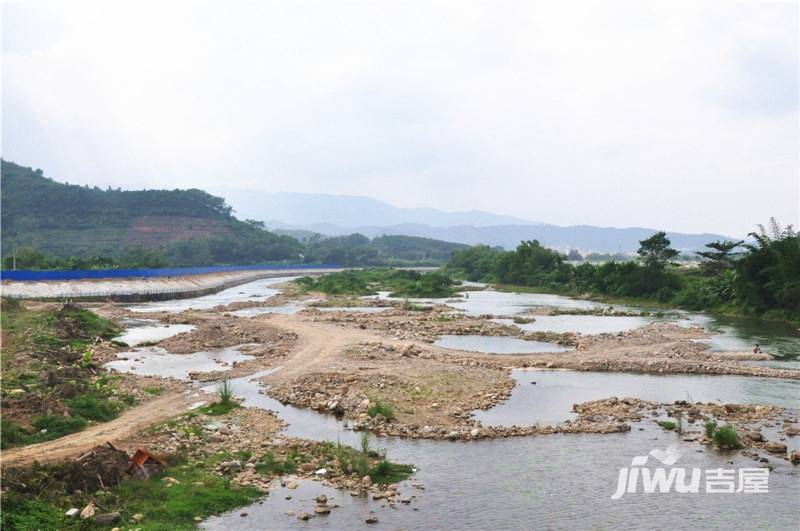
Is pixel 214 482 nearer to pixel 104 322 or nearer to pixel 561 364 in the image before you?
pixel 561 364

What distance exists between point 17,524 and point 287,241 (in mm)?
152217

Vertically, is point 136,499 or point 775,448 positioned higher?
point 775,448

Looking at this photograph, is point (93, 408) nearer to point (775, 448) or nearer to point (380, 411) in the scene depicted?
point (380, 411)

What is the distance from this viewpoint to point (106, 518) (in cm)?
1102

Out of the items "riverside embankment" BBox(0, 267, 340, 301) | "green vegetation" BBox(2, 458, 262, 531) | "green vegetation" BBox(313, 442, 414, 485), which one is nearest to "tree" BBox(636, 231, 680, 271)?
"riverside embankment" BBox(0, 267, 340, 301)

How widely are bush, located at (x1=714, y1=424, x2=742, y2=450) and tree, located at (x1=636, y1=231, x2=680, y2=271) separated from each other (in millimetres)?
52763

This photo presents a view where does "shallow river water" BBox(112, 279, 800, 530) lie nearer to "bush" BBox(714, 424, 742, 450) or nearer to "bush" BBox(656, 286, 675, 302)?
"bush" BBox(714, 424, 742, 450)

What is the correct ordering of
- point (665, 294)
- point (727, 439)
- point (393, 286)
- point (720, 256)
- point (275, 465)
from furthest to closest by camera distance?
point (393, 286), point (665, 294), point (720, 256), point (727, 439), point (275, 465)

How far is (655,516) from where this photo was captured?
12375 millimetres

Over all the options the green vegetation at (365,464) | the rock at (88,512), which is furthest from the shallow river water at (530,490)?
the rock at (88,512)

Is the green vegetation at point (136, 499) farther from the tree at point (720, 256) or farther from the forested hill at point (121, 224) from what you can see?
the forested hill at point (121, 224)

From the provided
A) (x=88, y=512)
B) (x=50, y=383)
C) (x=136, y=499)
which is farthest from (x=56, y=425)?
(x=88, y=512)

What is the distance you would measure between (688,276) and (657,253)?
7.85m

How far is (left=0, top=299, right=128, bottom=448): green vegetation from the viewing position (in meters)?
16.0
